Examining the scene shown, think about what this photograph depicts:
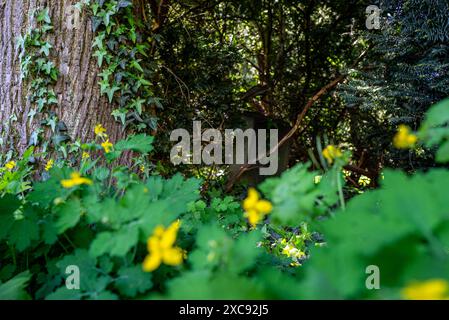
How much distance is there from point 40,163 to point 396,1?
3221 millimetres

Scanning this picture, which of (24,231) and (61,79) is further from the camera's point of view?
(61,79)

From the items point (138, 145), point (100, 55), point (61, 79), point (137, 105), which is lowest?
point (138, 145)

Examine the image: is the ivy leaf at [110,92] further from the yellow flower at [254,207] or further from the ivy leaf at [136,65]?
the yellow flower at [254,207]

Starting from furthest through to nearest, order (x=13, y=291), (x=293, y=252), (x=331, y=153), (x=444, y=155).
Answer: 1. (x=293, y=252)
2. (x=331, y=153)
3. (x=13, y=291)
4. (x=444, y=155)

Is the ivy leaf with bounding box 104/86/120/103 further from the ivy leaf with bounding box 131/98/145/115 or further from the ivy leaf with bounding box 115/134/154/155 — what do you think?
the ivy leaf with bounding box 115/134/154/155

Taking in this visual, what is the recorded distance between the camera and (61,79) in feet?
9.29

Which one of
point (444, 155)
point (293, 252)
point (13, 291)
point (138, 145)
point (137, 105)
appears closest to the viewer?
point (444, 155)

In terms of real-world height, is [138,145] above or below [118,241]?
above

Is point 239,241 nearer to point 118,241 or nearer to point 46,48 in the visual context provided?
point 118,241

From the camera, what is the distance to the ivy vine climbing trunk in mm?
2822

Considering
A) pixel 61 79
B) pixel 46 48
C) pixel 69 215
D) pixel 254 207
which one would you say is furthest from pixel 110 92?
pixel 254 207

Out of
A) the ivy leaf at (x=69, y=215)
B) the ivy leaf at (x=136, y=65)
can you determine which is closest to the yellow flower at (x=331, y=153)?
the ivy leaf at (x=69, y=215)

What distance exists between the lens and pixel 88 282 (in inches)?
40.2
